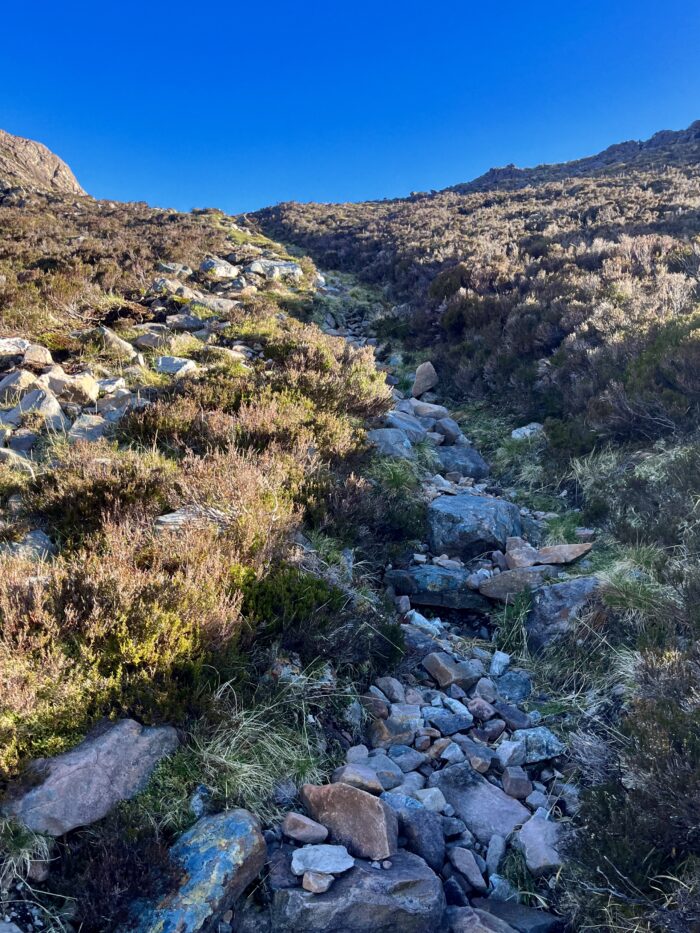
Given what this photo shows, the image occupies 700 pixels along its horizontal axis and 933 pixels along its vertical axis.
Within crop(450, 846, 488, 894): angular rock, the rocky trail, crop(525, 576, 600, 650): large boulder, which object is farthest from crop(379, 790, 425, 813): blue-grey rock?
crop(525, 576, 600, 650): large boulder

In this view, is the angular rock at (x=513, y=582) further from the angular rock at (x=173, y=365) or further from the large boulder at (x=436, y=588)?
the angular rock at (x=173, y=365)

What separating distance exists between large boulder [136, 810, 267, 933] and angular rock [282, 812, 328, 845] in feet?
0.53

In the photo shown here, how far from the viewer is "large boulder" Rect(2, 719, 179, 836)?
7.99 feet

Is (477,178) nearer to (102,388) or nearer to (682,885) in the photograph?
(102,388)

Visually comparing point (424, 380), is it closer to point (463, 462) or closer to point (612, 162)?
point (463, 462)

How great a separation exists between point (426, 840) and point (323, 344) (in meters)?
7.91

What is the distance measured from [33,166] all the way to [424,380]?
42227 millimetres

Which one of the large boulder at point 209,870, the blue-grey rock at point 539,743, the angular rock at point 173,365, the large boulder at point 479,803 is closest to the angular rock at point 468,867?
the large boulder at point 479,803

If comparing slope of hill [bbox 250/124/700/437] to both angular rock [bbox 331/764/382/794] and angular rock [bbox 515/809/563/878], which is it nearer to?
angular rock [bbox 515/809/563/878]

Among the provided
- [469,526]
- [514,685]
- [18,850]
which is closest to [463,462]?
[469,526]

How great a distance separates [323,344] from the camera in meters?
9.62

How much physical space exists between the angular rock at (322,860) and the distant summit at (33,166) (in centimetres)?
3853

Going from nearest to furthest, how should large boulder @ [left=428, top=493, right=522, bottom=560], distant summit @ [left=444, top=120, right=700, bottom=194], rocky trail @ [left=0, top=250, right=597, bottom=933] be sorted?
rocky trail @ [left=0, top=250, right=597, bottom=933]
large boulder @ [left=428, top=493, right=522, bottom=560]
distant summit @ [left=444, top=120, right=700, bottom=194]

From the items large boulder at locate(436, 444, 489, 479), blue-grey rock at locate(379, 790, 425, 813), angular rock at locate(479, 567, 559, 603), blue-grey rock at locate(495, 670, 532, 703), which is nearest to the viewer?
blue-grey rock at locate(379, 790, 425, 813)
